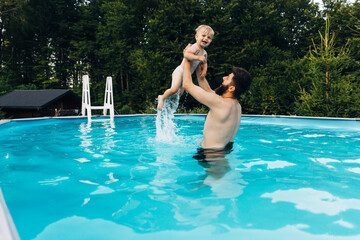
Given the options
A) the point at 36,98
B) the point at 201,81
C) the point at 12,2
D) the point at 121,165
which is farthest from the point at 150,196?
the point at 12,2

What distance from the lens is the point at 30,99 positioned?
43.2 feet

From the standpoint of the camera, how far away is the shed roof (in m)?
12.4

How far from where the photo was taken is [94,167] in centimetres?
333

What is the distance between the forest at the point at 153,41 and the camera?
17312mm

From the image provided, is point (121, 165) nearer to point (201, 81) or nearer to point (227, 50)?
point (201, 81)

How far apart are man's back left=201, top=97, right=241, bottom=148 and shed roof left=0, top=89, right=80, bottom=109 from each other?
→ 11014 millimetres

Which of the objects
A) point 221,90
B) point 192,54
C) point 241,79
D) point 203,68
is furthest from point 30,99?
point 241,79

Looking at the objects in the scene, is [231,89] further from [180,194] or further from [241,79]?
[180,194]

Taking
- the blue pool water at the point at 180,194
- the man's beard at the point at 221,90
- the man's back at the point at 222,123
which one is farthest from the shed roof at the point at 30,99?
the man's beard at the point at 221,90

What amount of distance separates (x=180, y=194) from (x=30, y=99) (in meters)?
13.2

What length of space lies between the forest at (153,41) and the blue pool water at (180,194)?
972 cm

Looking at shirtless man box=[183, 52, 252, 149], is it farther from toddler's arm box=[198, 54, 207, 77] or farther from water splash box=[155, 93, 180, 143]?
water splash box=[155, 93, 180, 143]

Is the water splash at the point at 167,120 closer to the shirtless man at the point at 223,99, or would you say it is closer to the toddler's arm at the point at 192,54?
the toddler's arm at the point at 192,54

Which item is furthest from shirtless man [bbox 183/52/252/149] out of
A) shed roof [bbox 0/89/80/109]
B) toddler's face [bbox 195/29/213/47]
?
shed roof [bbox 0/89/80/109]
